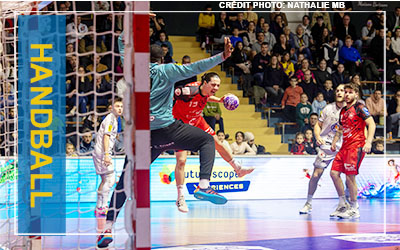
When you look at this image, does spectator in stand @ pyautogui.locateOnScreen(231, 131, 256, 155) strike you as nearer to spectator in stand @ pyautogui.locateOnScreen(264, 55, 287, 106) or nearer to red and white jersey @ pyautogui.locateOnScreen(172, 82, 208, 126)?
spectator in stand @ pyautogui.locateOnScreen(264, 55, 287, 106)

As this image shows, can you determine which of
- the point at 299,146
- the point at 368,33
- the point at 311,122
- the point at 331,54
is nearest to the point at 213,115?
the point at 299,146

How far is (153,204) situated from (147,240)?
781 cm

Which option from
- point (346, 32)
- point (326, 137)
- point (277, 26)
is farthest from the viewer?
point (346, 32)

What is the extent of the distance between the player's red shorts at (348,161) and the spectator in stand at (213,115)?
13.5 ft

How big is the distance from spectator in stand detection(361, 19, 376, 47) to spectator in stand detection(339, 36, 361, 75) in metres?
0.86

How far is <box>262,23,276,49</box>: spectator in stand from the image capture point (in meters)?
14.7

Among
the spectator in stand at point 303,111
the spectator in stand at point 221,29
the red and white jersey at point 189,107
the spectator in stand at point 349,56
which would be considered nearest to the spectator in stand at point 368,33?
the spectator in stand at point 349,56

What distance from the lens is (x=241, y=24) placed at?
581 inches

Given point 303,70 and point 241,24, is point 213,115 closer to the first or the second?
point 303,70

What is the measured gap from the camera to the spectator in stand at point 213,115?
12.5 m

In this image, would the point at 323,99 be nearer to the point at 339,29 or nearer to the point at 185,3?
the point at 339,29

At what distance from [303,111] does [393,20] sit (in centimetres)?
464

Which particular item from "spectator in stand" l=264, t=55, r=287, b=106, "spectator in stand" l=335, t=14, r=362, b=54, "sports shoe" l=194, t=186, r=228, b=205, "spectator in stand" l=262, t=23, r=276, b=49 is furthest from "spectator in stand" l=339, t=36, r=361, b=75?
"sports shoe" l=194, t=186, r=228, b=205

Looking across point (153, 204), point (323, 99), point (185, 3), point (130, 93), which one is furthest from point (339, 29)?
point (130, 93)
